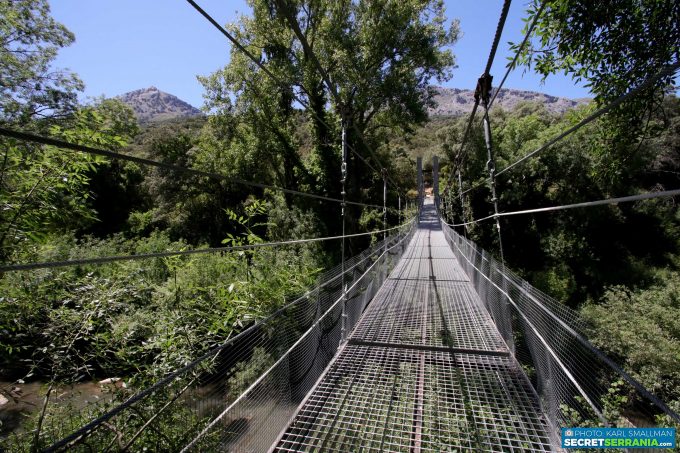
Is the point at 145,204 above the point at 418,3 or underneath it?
underneath

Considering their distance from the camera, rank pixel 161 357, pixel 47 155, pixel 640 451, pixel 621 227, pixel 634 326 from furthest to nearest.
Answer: pixel 621 227 < pixel 634 326 < pixel 161 357 < pixel 47 155 < pixel 640 451

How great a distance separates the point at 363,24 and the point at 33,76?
5.91m

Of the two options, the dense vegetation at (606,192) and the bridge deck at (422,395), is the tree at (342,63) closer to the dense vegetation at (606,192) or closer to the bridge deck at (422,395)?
the dense vegetation at (606,192)

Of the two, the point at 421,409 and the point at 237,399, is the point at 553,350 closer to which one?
the point at 421,409

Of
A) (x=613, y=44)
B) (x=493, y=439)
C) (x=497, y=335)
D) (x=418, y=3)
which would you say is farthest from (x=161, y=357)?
(x=418, y=3)

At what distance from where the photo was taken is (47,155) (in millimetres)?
1603

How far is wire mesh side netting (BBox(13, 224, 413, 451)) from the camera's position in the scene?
101 cm

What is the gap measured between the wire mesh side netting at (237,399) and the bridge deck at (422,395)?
0.29 feet

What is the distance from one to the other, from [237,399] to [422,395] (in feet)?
2.59

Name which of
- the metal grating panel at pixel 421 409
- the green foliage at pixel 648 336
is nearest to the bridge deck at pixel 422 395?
the metal grating panel at pixel 421 409

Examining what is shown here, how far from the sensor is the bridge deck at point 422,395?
111 cm

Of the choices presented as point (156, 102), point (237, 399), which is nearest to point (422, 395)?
point (237, 399)

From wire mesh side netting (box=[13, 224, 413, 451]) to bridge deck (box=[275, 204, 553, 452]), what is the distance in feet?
0.29

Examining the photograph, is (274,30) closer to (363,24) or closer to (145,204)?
(363,24)
